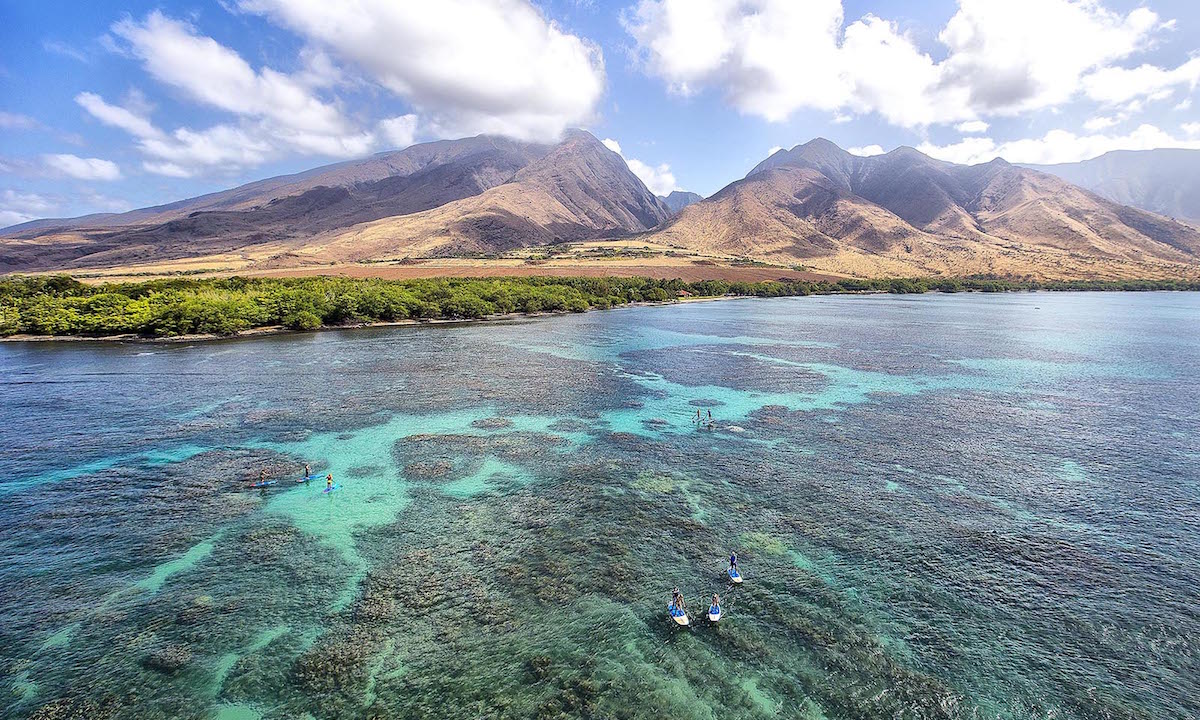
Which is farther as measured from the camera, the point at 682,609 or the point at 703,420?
the point at 703,420

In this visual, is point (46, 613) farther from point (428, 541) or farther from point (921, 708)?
point (921, 708)

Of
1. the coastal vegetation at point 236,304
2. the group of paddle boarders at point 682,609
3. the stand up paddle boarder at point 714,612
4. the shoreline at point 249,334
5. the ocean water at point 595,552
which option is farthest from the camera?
the coastal vegetation at point 236,304

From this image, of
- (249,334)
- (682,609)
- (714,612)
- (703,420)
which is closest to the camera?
(714,612)

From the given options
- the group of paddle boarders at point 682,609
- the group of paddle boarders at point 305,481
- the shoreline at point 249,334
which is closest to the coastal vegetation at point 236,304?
the shoreline at point 249,334

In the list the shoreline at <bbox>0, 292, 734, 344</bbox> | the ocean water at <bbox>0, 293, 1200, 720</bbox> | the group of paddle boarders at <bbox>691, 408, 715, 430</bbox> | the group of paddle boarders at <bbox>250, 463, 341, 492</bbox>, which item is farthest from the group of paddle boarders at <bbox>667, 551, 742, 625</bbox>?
the shoreline at <bbox>0, 292, 734, 344</bbox>

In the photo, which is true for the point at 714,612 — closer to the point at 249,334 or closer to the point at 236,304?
the point at 249,334

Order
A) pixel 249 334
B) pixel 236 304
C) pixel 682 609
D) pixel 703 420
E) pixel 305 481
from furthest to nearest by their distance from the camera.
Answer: pixel 236 304 < pixel 249 334 < pixel 703 420 < pixel 305 481 < pixel 682 609

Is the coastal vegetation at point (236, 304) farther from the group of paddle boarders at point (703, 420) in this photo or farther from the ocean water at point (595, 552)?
the group of paddle boarders at point (703, 420)

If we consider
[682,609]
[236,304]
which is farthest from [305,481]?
[236,304]

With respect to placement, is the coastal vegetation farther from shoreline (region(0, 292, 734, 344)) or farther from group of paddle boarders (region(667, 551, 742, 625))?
group of paddle boarders (region(667, 551, 742, 625))
